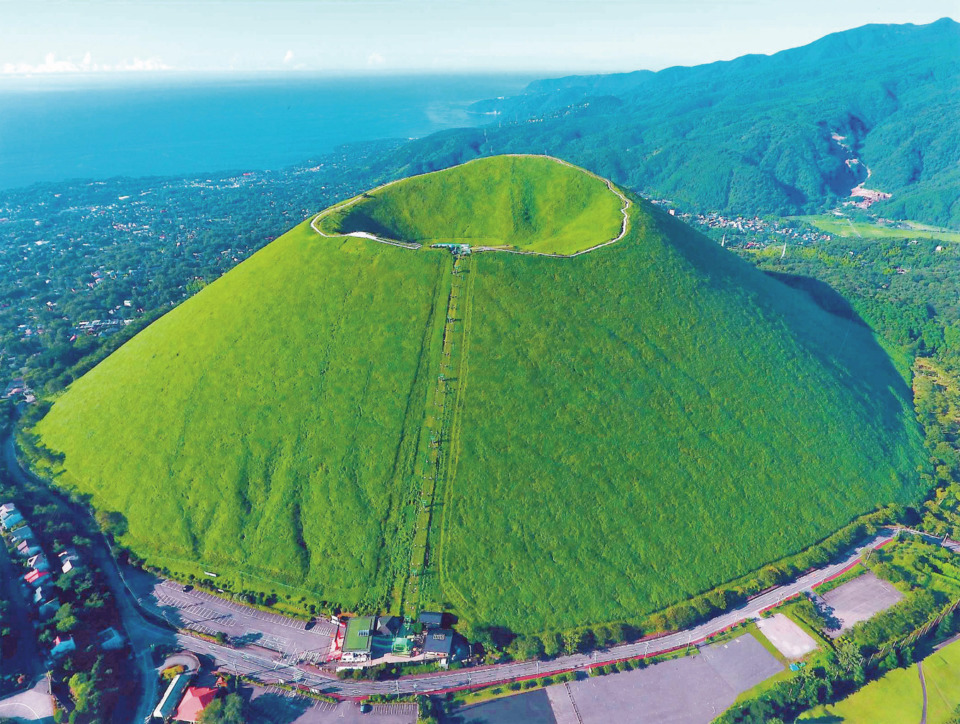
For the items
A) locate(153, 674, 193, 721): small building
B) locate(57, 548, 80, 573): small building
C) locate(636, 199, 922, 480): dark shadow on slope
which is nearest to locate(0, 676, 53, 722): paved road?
locate(153, 674, 193, 721): small building

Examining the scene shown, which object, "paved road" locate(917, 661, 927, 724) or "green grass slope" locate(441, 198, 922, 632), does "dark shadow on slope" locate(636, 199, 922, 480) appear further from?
"paved road" locate(917, 661, 927, 724)

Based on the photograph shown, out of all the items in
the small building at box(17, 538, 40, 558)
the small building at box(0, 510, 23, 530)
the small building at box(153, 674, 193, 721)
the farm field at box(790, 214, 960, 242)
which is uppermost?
the farm field at box(790, 214, 960, 242)

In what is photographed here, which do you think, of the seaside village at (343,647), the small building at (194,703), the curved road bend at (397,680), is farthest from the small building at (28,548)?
the small building at (194,703)

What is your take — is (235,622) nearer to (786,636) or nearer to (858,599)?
(786,636)

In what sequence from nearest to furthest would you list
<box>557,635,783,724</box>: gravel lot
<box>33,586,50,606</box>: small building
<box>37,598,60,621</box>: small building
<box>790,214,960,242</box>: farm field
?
<box>557,635,783,724</box>: gravel lot
<box>37,598,60,621</box>: small building
<box>33,586,50,606</box>: small building
<box>790,214,960,242</box>: farm field

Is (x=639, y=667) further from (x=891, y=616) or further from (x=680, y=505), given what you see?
(x=891, y=616)

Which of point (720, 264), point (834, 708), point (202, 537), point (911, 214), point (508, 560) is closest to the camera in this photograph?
point (834, 708)

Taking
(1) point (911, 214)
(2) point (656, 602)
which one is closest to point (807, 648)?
(2) point (656, 602)

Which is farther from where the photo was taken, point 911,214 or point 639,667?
point 911,214
